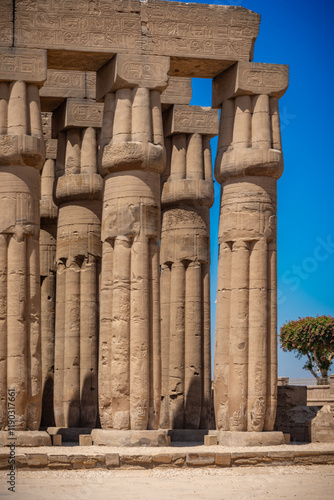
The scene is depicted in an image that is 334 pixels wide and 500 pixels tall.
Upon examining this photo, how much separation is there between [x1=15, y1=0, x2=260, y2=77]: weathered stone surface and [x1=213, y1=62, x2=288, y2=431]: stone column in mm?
806

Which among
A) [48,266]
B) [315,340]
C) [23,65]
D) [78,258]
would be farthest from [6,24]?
[315,340]

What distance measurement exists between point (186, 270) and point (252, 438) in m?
6.60

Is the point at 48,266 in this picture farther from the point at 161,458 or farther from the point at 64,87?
the point at 161,458

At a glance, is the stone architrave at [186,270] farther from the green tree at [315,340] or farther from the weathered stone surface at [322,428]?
the green tree at [315,340]

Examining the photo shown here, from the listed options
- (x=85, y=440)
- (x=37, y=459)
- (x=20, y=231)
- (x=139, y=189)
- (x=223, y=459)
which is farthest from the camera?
(x=139, y=189)

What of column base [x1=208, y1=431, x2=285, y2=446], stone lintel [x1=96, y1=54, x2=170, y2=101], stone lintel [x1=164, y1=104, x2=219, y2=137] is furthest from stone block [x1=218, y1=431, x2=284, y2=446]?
stone lintel [x1=164, y1=104, x2=219, y2=137]

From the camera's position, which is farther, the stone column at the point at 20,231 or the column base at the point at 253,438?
the column base at the point at 253,438

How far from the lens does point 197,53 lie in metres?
26.1

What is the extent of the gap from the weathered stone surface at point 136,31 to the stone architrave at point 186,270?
13.9ft

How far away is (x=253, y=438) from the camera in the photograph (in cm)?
2480

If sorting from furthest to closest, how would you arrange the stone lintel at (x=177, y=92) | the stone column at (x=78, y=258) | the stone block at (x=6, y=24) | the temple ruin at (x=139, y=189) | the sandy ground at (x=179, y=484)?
the stone lintel at (x=177, y=92) < the stone column at (x=78, y=258) < the stone block at (x=6, y=24) < the temple ruin at (x=139, y=189) < the sandy ground at (x=179, y=484)

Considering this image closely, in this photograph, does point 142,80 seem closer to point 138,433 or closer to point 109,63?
point 109,63

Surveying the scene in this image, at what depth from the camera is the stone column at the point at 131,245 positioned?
2439cm

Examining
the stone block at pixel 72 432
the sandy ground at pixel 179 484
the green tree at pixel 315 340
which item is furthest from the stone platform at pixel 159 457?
the green tree at pixel 315 340
